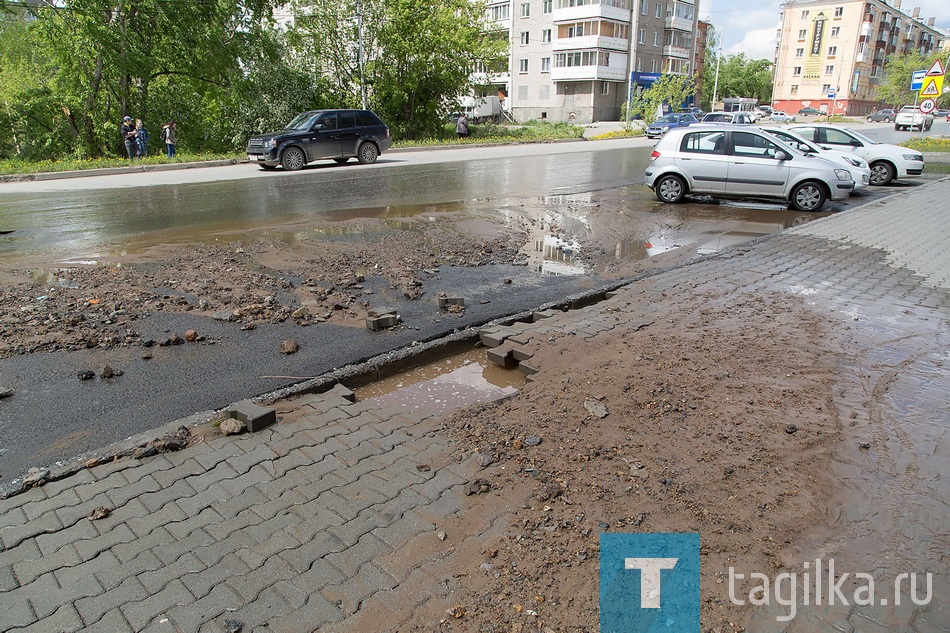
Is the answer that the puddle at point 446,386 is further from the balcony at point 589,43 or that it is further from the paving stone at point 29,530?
the balcony at point 589,43

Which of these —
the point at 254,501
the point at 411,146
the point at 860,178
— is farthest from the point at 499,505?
the point at 411,146

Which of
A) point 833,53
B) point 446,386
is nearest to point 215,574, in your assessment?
point 446,386

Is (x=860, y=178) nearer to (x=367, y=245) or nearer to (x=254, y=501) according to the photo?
(x=367, y=245)

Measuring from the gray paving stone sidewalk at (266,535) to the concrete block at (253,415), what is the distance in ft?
0.23

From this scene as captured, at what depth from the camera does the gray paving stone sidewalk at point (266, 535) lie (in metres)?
2.54

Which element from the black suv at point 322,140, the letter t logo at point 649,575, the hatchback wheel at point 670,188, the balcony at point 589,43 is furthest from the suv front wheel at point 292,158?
the balcony at point 589,43

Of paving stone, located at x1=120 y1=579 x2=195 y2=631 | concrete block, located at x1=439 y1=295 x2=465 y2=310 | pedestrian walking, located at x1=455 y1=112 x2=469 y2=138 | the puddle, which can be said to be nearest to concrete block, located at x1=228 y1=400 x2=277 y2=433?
the puddle

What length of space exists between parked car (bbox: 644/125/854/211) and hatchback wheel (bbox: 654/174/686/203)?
0.08 feet

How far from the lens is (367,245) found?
942cm

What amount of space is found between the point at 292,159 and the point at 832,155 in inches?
633

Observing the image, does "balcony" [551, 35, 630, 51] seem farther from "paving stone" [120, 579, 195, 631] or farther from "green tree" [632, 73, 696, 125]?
"paving stone" [120, 579, 195, 631]

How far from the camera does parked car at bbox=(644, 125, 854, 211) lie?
12992mm

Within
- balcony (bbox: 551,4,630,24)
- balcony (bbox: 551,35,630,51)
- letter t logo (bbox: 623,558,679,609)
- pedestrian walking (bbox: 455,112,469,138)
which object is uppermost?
balcony (bbox: 551,4,630,24)

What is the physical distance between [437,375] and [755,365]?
2622 mm
